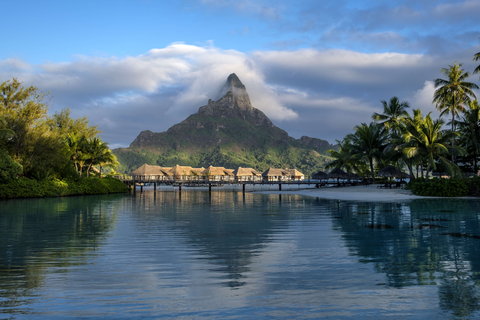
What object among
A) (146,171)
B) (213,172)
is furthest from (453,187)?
(213,172)

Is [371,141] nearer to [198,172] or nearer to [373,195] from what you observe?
[373,195]

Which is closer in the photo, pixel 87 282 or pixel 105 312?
pixel 105 312

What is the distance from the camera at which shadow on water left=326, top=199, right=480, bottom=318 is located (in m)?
8.24

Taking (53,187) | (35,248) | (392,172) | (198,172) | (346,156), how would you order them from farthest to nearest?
(198,172) < (346,156) < (392,172) < (53,187) < (35,248)

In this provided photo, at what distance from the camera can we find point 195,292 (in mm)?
8141

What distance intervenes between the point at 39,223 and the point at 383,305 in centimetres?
1876

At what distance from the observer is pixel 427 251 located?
1292cm

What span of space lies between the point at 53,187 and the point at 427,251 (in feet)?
151

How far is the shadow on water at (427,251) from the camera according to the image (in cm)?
824

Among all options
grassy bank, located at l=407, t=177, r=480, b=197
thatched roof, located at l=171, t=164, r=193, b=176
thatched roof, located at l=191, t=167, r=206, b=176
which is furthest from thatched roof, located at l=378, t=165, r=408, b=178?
thatched roof, located at l=191, t=167, r=206, b=176

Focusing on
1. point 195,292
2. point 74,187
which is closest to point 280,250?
point 195,292

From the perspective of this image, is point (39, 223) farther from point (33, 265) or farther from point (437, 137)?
point (437, 137)

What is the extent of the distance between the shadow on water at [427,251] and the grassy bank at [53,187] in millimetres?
35697

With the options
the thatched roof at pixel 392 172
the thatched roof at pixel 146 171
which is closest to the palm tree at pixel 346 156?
the thatched roof at pixel 392 172
